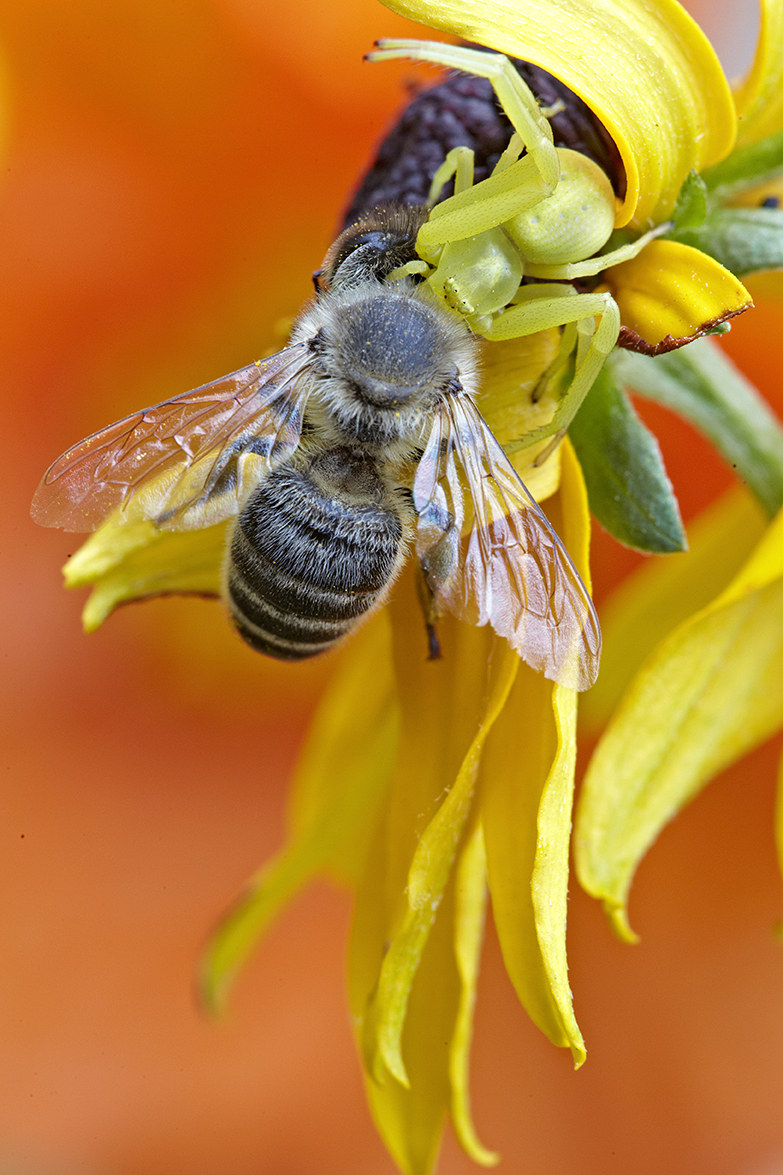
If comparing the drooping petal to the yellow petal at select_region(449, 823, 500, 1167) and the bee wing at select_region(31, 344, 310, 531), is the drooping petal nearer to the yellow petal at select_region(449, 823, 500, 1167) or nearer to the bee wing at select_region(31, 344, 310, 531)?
the yellow petal at select_region(449, 823, 500, 1167)

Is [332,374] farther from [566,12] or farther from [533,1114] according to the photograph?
[533,1114]

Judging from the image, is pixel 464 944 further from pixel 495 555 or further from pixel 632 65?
pixel 632 65

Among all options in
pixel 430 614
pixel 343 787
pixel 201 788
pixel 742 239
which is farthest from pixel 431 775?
pixel 201 788

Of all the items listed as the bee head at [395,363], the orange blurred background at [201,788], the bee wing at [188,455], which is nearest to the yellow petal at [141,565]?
the bee wing at [188,455]

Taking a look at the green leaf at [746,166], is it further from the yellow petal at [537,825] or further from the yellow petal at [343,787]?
the yellow petal at [343,787]

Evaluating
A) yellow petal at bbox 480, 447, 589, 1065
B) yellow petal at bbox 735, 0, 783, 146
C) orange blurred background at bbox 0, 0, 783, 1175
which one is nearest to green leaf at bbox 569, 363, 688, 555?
yellow petal at bbox 480, 447, 589, 1065

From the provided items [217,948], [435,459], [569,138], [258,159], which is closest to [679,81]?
[569,138]
